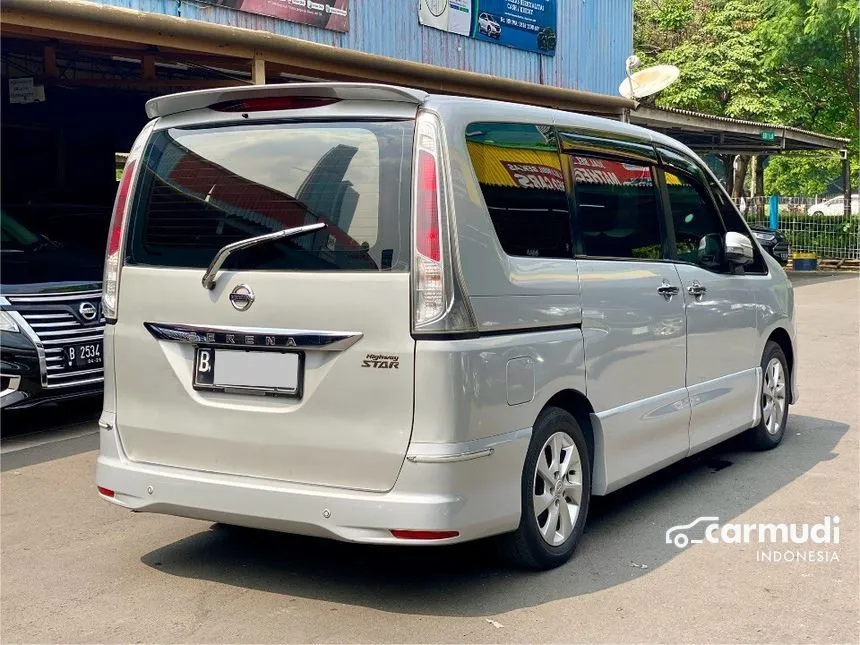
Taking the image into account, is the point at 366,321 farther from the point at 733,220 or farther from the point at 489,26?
the point at 489,26

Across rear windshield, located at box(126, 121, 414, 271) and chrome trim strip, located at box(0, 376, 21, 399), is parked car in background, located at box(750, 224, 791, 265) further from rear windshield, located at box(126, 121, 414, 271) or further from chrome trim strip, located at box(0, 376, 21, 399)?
rear windshield, located at box(126, 121, 414, 271)

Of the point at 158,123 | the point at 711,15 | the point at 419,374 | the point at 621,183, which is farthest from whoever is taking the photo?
the point at 711,15

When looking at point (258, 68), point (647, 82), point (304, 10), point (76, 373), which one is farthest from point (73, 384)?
point (647, 82)

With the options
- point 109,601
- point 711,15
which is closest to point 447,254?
point 109,601

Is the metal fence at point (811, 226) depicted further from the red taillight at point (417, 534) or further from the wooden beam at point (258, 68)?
the red taillight at point (417, 534)

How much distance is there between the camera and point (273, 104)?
434 cm

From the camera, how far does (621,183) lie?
5250mm

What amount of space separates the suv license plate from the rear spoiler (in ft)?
10.6

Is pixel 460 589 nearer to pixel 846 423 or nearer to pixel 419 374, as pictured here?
pixel 419 374

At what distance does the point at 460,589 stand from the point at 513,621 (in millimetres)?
402

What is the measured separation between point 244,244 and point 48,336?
373cm

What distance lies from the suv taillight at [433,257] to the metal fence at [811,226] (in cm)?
2690

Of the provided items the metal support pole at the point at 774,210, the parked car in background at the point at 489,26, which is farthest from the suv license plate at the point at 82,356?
the metal support pole at the point at 774,210

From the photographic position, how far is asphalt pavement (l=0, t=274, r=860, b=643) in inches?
155
